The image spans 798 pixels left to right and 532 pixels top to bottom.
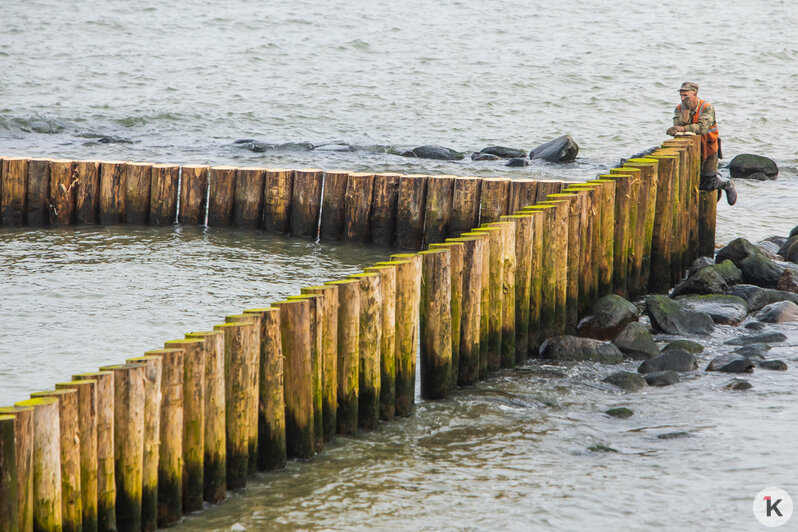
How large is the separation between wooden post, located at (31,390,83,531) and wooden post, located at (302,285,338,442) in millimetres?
2006

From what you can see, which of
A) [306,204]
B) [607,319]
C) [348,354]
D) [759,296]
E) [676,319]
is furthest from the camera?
[306,204]

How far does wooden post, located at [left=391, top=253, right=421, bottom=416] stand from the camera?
707cm

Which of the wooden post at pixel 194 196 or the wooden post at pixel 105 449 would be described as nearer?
the wooden post at pixel 105 449

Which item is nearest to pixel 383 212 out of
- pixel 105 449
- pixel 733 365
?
pixel 733 365

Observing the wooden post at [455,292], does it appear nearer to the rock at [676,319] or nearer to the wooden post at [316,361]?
the wooden post at [316,361]

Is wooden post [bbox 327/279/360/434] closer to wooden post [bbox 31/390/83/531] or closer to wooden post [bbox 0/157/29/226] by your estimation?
wooden post [bbox 31/390/83/531]

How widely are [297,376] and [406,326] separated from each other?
3.85 feet

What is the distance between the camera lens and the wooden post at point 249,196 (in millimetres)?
12617

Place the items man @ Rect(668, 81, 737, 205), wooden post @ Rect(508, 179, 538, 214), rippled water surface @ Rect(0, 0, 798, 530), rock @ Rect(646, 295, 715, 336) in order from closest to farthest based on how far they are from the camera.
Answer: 1. rippled water surface @ Rect(0, 0, 798, 530)
2. rock @ Rect(646, 295, 715, 336)
3. man @ Rect(668, 81, 737, 205)
4. wooden post @ Rect(508, 179, 538, 214)

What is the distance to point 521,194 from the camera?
11.7m

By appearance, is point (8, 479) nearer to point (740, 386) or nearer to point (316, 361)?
point (316, 361)

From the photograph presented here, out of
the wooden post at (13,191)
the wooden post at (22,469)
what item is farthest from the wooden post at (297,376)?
the wooden post at (13,191)

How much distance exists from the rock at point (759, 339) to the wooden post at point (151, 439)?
5.77m

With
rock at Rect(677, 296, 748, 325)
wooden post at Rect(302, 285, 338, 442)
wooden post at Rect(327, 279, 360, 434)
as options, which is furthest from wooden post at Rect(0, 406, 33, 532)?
rock at Rect(677, 296, 748, 325)
